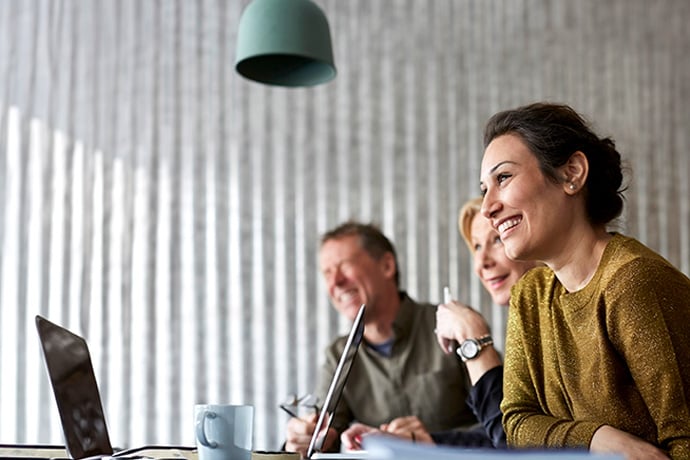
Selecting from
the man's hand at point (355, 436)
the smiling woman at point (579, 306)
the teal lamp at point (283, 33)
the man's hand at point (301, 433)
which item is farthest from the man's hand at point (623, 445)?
the teal lamp at point (283, 33)

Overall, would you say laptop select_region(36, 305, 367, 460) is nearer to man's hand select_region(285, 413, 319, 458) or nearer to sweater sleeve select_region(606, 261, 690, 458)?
sweater sleeve select_region(606, 261, 690, 458)

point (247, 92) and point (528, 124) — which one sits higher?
point (247, 92)

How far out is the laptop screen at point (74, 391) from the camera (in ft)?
4.66

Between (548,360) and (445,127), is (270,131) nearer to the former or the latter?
(445,127)

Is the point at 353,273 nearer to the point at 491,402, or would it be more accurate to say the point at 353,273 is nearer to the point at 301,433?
the point at 301,433

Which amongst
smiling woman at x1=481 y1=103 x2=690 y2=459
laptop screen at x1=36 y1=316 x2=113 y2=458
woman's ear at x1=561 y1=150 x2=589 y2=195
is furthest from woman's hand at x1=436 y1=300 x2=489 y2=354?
laptop screen at x1=36 y1=316 x2=113 y2=458

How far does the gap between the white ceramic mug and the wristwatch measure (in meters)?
0.82

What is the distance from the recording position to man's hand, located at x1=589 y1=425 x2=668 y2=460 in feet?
5.01

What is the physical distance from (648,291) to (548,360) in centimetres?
27

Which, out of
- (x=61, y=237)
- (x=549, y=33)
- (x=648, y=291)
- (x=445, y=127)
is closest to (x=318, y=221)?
(x=445, y=127)

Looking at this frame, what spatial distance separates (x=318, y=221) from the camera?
3896mm

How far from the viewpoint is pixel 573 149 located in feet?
5.90

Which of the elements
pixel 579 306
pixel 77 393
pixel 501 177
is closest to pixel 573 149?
pixel 501 177

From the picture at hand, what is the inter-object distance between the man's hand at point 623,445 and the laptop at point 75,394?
657 mm
